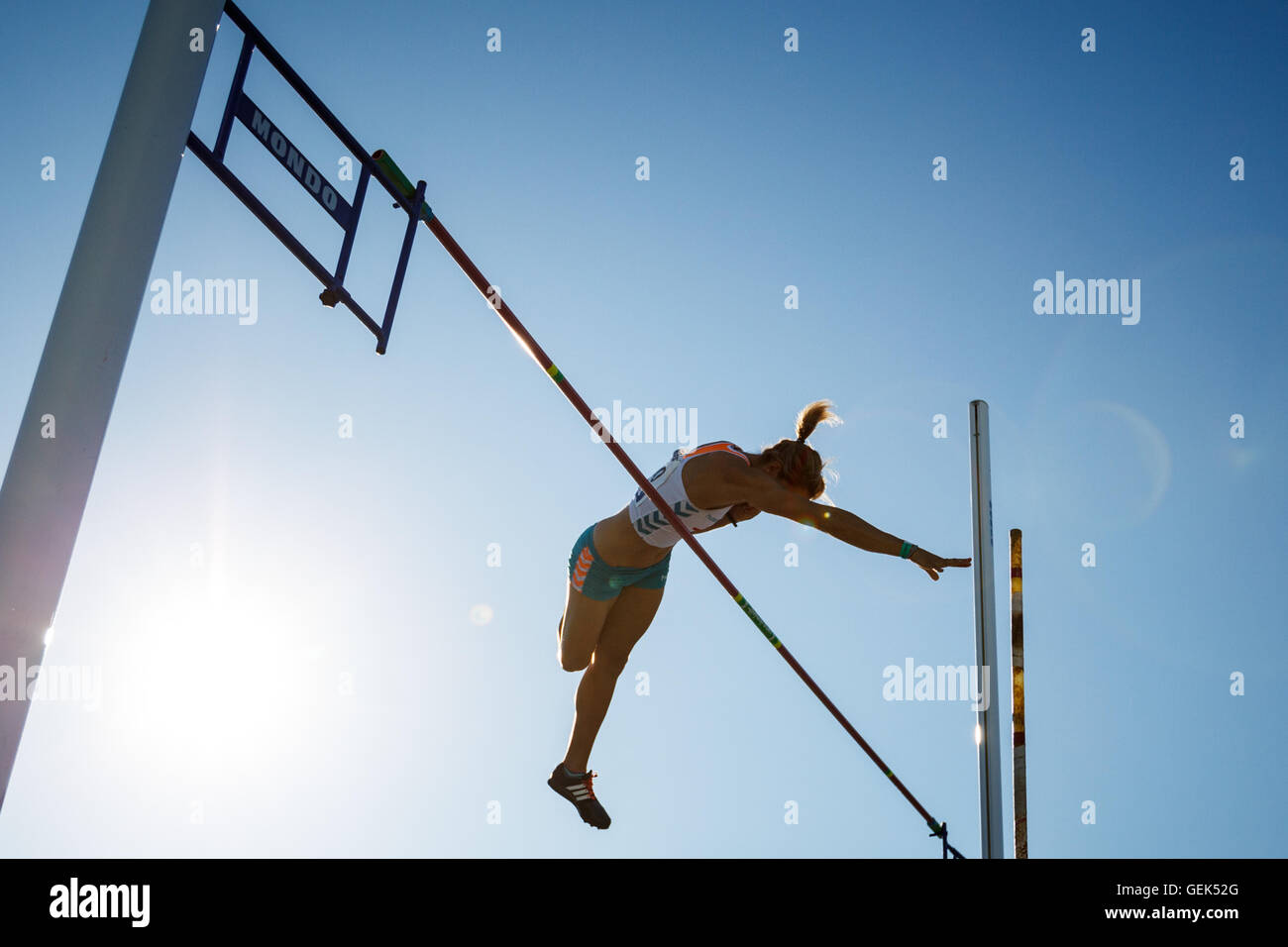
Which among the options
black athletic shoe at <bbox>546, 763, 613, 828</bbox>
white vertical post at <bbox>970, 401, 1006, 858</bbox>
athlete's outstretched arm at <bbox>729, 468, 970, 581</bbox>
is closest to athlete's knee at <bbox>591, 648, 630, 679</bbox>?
black athletic shoe at <bbox>546, 763, 613, 828</bbox>

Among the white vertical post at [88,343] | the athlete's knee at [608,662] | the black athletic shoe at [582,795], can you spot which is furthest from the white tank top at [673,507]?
the white vertical post at [88,343]

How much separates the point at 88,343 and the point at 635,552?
3094mm

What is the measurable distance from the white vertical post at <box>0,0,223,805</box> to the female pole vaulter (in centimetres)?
282

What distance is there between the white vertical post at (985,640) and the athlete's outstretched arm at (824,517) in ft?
3.17

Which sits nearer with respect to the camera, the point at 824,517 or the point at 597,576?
the point at 824,517

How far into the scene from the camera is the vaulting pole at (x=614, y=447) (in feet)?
15.5

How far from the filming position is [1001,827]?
5410 mm

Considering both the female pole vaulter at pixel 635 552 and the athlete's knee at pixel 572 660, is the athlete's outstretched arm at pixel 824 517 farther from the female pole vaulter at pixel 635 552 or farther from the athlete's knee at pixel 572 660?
the athlete's knee at pixel 572 660

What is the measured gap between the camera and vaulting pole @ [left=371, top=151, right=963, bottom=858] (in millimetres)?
4730

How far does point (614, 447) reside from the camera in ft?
18.1

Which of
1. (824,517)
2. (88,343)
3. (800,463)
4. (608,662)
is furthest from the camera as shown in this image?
(608,662)

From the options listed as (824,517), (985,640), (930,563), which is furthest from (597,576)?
(985,640)

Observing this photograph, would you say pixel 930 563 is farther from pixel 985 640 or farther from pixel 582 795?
pixel 582 795

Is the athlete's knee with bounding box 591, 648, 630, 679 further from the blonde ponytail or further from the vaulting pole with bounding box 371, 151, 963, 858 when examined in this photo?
the blonde ponytail
